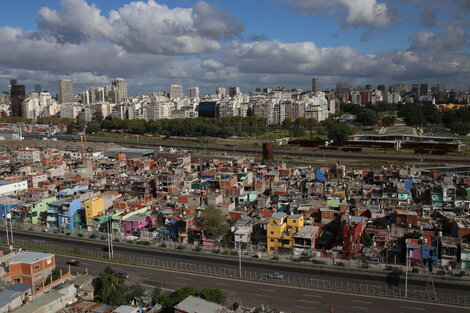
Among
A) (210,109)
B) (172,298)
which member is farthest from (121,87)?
(172,298)

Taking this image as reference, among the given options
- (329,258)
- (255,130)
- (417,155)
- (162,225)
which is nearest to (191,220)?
(162,225)

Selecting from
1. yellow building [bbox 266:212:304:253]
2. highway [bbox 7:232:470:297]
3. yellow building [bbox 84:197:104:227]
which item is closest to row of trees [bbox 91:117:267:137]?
yellow building [bbox 84:197:104:227]

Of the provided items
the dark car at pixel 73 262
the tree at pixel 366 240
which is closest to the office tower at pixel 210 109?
the tree at pixel 366 240

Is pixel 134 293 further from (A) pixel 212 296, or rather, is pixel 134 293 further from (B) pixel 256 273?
(B) pixel 256 273

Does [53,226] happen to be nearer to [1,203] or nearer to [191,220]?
[1,203]

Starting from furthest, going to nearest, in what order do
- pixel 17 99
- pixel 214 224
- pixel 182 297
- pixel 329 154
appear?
1. pixel 17 99
2. pixel 329 154
3. pixel 214 224
4. pixel 182 297
